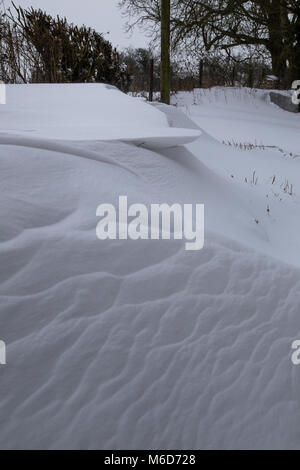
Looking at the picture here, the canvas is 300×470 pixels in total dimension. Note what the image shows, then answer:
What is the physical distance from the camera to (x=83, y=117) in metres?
2.68

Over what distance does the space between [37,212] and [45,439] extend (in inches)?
24.7

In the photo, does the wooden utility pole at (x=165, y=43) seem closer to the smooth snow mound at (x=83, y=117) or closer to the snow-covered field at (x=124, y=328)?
the smooth snow mound at (x=83, y=117)

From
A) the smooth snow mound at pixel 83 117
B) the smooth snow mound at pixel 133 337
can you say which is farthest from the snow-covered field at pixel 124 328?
the smooth snow mound at pixel 83 117

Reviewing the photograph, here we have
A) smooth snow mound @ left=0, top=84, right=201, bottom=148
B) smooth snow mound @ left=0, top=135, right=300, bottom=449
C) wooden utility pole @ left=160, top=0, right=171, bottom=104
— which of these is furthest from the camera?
wooden utility pole @ left=160, top=0, right=171, bottom=104

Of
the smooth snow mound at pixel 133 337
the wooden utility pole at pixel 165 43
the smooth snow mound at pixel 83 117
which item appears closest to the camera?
the smooth snow mound at pixel 133 337

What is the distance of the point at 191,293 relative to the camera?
103 centimetres

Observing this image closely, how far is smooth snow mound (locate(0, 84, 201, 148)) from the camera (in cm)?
207

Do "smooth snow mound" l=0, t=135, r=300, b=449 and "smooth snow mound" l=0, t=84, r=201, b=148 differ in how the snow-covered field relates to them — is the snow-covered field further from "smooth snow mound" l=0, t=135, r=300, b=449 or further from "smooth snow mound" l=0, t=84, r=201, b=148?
"smooth snow mound" l=0, t=84, r=201, b=148

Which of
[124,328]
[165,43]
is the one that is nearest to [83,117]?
[124,328]

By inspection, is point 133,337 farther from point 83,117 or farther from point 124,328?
point 83,117

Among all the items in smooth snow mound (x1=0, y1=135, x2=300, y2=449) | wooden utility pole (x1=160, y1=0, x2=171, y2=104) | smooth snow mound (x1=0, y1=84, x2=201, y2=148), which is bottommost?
smooth snow mound (x1=0, y1=135, x2=300, y2=449)

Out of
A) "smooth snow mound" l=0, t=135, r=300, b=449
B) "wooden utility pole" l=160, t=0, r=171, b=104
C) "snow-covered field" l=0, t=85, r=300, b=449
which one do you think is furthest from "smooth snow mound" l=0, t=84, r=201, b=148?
"wooden utility pole" l=160, t=0, r=171, b=104

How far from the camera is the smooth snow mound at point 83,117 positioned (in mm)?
2072

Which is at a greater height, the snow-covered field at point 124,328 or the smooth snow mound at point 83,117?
the smooth snow mound at point 83,117
